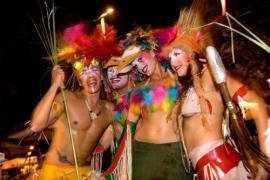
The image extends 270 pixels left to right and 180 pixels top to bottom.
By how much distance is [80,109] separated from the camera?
437 centimetres

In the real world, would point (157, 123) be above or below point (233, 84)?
below

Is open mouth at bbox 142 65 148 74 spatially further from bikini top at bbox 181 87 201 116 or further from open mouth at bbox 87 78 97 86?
bikini top at bbox 181 87 201 116

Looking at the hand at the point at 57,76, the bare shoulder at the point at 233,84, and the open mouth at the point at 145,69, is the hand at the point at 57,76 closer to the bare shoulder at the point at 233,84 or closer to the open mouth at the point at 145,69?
the open mouth at the point at 145,69

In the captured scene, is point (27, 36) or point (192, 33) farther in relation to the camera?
point (27, 36)

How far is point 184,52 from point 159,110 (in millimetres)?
714

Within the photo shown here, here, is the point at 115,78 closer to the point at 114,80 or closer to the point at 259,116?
the point at 114,80

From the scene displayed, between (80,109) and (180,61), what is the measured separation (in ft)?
4.66

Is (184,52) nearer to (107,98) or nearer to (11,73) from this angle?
(107,98)

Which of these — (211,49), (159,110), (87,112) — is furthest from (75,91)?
(211,49)

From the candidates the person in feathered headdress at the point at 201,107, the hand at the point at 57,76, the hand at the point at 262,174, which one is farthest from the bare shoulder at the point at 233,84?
the hand at the point at 57,76

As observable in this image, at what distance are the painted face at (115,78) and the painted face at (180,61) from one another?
1.13 metres

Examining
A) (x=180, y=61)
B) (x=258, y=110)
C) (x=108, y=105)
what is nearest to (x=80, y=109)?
(x=108, y=105)

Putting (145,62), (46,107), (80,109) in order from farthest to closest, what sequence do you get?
(80,109) < (145,62) < (46,107)

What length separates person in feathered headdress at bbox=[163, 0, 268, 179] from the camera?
3207 mm
